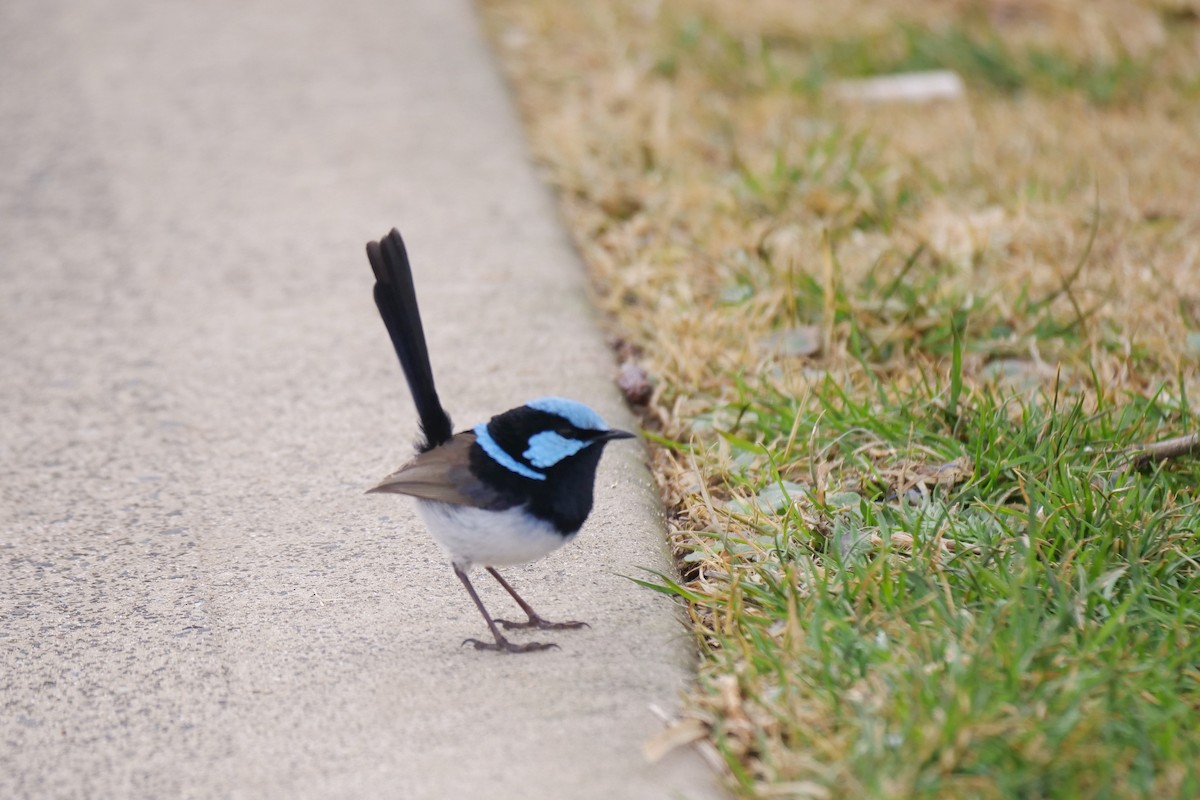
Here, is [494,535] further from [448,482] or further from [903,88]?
[903,88]

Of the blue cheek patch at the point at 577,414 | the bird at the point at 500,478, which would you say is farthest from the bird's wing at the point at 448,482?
the blue cheek patch at the point at 577,414

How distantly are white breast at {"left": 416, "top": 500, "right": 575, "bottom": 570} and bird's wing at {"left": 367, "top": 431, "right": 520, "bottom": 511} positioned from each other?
0.9 inches

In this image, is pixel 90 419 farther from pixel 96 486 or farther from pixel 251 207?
pixel 251 207

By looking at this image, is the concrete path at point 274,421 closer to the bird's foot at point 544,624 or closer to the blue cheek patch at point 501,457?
the bird's foot at point 544,624

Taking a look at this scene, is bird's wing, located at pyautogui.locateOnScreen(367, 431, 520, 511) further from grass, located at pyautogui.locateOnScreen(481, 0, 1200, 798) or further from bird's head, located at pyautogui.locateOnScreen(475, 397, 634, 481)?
grass, located at pyautogui.locateOnScreen(481, 0, 1200, 798)

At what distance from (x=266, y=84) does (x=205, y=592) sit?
4219mm

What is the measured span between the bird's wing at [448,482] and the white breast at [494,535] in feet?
0.08

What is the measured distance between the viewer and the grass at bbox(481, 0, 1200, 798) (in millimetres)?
2572

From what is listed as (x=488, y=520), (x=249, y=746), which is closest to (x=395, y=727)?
(x=249, y=746)

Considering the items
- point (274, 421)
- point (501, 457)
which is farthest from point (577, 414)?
point (274, 421)

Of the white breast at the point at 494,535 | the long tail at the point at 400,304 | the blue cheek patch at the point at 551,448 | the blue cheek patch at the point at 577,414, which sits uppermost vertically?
the long tail at the point at 400,304

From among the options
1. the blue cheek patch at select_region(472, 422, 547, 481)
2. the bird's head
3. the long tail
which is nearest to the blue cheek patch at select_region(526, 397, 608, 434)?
the bird's head

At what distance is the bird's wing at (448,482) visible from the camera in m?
3.02

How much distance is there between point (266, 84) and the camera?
6.84m
